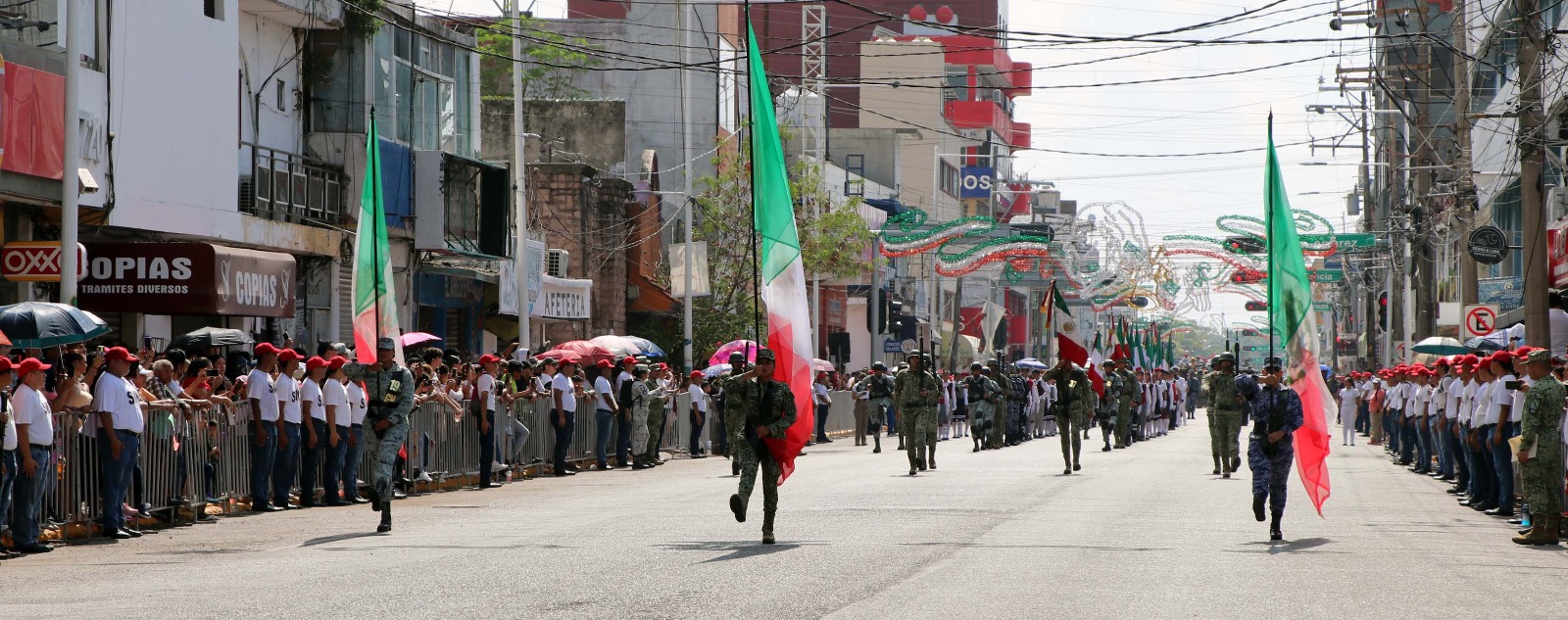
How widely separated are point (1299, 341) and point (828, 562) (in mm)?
5302

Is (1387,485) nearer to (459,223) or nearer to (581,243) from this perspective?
(459,223)

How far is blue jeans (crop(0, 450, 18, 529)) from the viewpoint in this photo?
12.6 m

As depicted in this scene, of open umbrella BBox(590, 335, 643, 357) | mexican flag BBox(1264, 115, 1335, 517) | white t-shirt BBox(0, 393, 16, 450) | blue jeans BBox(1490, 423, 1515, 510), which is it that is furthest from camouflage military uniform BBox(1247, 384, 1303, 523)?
open umbrella BBox(590, 335, 643, 357)

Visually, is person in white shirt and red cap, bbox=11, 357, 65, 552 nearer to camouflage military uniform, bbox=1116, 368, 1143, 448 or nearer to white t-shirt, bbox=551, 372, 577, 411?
white t-shirt, bbox=551, 372, 577, 411

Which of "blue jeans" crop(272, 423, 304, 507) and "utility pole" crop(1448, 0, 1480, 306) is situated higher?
"utility pole" crop(1448, 0, 1480, 306)

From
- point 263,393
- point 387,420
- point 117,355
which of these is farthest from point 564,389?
point 117,355

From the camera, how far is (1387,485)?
23031 mm

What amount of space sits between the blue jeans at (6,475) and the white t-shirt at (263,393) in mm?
4078

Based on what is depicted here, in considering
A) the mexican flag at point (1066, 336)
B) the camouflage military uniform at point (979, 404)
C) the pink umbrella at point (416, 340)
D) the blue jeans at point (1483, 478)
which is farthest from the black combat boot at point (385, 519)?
the camouflage military uniform at point (979, 404)

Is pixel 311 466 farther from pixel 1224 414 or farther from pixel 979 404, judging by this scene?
pixel 979 404

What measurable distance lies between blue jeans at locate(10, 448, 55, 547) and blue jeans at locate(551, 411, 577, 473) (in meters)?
11.2

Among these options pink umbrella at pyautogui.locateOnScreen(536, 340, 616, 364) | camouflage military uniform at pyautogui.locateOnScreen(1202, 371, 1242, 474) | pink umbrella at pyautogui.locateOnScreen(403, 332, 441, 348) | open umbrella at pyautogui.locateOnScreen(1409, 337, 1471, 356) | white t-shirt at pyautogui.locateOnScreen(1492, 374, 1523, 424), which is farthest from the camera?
open umbrella at pyautogui.locateOnScreen(1409, 337, 1471, 356)

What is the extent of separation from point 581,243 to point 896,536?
28108 millimetres

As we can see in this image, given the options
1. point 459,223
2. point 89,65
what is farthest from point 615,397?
point 89,65
